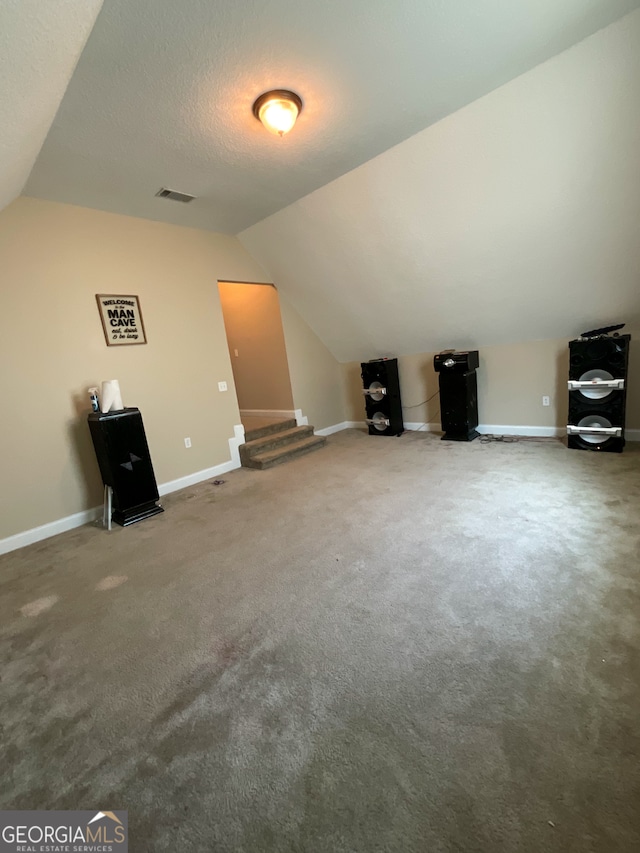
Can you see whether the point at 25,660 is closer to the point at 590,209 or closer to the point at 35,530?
the point at 35,530

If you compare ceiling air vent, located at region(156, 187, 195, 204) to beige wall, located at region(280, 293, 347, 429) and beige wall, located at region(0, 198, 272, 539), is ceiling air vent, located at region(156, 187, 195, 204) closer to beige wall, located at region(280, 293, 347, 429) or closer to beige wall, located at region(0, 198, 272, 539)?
beige wall, located at region(0, 198, 272, 539)

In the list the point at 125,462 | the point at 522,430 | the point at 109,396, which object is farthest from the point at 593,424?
the point at 109,396

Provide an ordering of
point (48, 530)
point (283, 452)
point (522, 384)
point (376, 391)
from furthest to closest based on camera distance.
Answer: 1. point (376, 391)
2. point (283, 452)
3. point (522, 384)
4. point (48, 530)

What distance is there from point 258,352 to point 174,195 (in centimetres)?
256

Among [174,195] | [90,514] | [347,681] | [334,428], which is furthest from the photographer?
[334,428]

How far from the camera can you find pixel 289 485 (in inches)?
145

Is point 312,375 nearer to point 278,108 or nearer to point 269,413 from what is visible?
point 269,413

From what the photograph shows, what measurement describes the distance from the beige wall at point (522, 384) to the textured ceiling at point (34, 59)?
429 centimetres

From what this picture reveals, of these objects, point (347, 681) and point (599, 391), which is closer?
point (347, 681)

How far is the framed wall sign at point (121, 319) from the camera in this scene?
344cm

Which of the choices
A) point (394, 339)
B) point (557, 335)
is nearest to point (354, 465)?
point (394, 339)

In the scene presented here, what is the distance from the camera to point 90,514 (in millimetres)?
3395

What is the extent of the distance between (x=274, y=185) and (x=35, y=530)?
3.61 meters

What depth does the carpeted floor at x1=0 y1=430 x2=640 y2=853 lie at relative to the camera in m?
1.02
